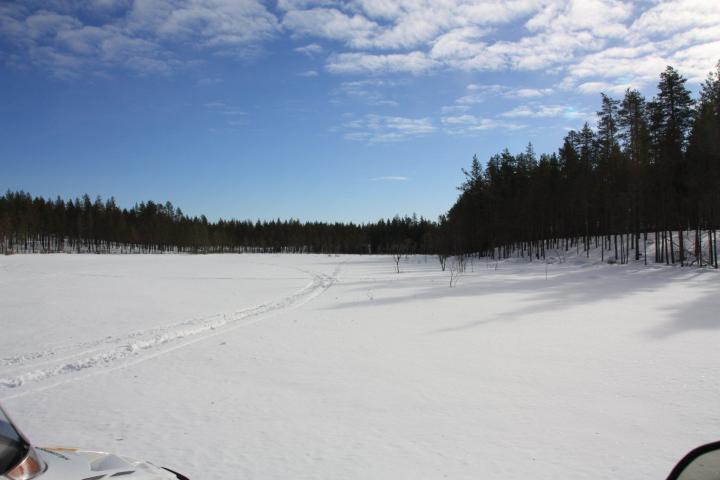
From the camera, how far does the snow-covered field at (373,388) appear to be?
471 cm

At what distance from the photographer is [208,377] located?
25.5 ft

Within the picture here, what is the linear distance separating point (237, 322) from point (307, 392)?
7251mm

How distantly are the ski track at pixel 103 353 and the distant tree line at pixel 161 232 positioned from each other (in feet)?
210

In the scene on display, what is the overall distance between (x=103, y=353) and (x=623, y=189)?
42.5 metres

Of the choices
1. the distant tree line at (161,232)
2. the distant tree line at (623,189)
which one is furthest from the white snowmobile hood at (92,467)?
the distant tree line at (161,232)

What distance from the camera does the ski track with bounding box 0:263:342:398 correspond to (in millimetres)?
7703

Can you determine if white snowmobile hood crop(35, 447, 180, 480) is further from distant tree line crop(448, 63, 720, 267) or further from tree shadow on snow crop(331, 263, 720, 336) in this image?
distant tree line crop(448, 63, 720, 267)

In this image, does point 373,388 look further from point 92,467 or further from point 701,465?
point 701,465

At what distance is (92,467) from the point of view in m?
2.19

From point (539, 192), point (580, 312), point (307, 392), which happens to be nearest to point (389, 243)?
point (539, 192)

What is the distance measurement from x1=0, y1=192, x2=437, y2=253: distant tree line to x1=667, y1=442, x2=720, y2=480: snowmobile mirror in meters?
74.4

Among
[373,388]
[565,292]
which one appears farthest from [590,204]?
[373,388]

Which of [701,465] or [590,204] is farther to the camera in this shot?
[590,204]

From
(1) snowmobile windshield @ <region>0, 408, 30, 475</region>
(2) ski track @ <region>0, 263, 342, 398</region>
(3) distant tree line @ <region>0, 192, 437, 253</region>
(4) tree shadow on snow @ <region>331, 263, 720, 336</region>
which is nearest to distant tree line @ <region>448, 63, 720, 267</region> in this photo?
(4) tree shadow on snow @ <region>331, 263, 720, 336</region>
